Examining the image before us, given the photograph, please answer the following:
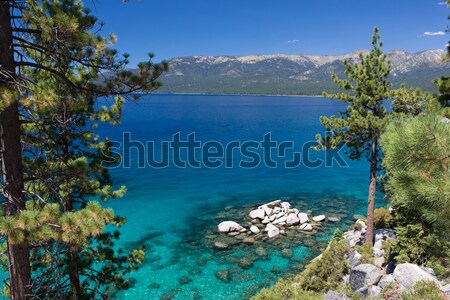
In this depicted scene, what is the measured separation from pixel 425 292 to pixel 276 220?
16771 millimetres

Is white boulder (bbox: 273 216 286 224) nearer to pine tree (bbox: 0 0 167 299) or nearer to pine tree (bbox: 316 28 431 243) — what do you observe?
pine tree (bbox: 316 28 431 243)

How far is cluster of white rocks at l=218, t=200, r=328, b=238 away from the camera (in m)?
24.9

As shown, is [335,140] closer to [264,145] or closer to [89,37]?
[89,37]

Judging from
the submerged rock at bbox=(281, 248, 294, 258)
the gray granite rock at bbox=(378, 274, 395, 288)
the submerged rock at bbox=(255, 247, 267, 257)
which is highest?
the gray granite rock at bbox=(378, 274, 395, 288)

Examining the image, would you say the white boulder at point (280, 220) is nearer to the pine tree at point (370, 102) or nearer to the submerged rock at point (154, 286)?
the pine tree at point (370, 102)

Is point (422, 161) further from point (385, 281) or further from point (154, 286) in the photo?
point (154, 286)

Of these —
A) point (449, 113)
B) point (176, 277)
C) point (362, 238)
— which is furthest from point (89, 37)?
point (362, 238)

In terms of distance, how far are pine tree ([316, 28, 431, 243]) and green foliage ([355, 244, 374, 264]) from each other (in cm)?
112

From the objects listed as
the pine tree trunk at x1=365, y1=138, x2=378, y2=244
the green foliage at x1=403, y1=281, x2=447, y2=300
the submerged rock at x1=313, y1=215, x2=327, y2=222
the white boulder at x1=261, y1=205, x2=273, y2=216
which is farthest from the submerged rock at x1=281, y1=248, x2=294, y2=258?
the green foliage at x1=403, y1=281, x2=447, y2=300

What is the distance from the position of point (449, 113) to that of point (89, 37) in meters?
13.1

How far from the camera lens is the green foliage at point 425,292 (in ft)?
31.0

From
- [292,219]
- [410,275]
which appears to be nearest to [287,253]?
[292,219]

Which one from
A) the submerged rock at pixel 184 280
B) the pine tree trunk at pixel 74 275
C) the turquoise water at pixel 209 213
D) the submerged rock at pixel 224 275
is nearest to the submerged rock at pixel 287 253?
the turquoise water at pixel 209 213

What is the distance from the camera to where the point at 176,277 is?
18.9 metres
